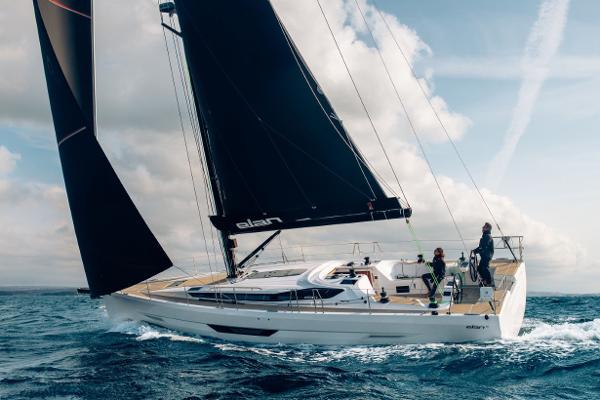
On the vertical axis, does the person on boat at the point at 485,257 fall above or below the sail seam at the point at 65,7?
below

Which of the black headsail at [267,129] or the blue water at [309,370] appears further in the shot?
the black headsail at [267,129]

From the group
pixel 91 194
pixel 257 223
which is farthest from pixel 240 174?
pixel 91 194

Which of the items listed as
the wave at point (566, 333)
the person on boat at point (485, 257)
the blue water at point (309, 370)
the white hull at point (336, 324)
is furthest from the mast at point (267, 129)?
the wave at point (566, 333)

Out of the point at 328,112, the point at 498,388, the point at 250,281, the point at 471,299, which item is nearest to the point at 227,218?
the point at 250,281

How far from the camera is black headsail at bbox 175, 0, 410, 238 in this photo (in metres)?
14.8

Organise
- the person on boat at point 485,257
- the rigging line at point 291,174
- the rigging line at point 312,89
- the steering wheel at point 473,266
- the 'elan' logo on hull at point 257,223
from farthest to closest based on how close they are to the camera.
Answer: the 'elan' logo on hull at point 257,223 < the rigging line at point 291,174 < the rigging line at point 312,89 < the steering wheel at point 473,266 < the person on boat at point 485,257

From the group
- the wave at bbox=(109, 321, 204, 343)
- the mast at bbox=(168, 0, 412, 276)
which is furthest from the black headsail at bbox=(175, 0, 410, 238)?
the wave at bbox=(109, 321, 204, 343)

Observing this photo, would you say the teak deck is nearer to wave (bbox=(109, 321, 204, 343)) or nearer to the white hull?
the white hull

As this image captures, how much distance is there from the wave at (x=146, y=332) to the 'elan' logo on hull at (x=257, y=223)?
3.92 metres

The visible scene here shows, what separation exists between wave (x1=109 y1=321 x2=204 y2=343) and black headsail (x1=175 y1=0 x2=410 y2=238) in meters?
4.04

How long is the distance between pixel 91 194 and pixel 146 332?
472 centimetres

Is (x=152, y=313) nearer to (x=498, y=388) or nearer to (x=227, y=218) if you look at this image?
(x=227, y=218)

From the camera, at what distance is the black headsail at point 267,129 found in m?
14.8

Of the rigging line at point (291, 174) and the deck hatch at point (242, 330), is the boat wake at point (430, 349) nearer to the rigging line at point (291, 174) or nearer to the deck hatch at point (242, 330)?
the deck hatch at point (242, 330)
